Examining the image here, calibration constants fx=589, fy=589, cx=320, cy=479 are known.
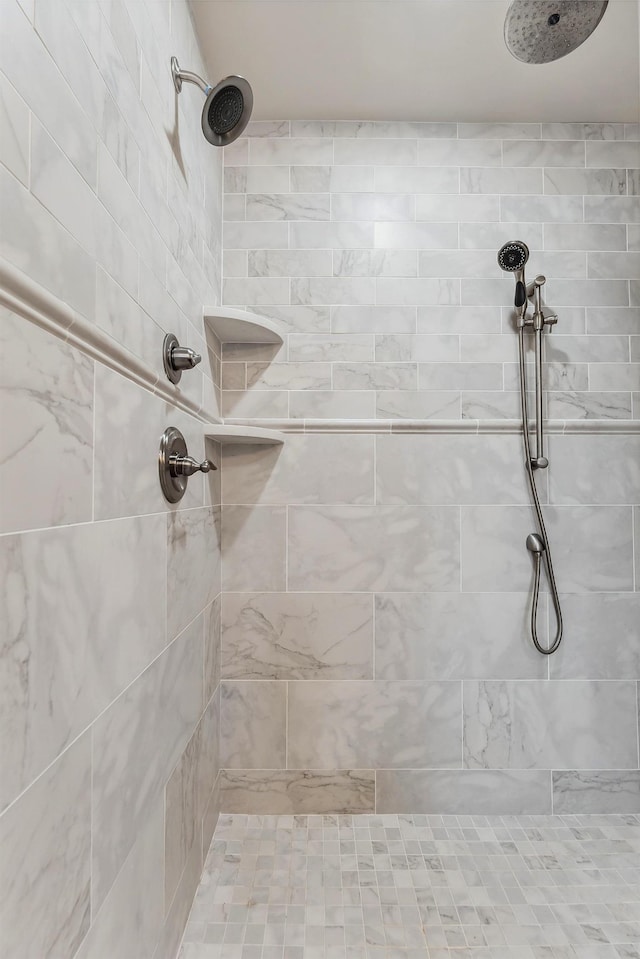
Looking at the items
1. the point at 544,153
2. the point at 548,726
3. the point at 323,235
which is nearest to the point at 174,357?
the point at 323,235

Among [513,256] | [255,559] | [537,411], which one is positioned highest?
[513,256]

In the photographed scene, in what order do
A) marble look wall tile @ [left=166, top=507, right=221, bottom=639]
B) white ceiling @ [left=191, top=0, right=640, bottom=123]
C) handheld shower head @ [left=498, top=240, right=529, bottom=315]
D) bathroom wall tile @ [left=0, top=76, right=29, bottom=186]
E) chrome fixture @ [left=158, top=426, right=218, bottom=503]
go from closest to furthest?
1. bathroom wall tile @ [left=0, top=76, right=29, bottom=186]
2. chrome fixture @ [left=158, top=426, right=218, bottom=503]
3. marble look wall tile @ [left=166, top=507, right=221, bottom=639]
4. white ceiling @ [left=191, top=0, right=640, bottom=123]
5. handheld shower head @ [left=498, top=240, right=529, bottom=315]

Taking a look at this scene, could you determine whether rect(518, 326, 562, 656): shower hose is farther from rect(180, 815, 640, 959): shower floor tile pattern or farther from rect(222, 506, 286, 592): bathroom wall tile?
rect(222, 506, 286, 592): bathroom wall tile

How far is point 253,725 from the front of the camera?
211cm

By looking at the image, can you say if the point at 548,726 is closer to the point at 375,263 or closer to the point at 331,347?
the point at 331,347

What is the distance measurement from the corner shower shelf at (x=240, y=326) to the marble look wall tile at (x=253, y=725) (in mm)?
1235

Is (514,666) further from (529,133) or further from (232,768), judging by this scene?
(529,133)

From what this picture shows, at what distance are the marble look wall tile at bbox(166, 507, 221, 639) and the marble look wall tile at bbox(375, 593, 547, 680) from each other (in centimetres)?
62

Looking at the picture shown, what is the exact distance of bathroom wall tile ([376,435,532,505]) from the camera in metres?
2.15

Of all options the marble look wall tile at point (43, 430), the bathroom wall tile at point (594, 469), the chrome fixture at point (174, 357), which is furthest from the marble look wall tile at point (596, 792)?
the marble look wall tile at point (43, 430)

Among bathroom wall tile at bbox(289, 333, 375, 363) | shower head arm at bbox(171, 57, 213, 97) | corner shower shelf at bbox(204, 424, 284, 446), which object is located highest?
shower head arm at bbox(171, 57, 213, 97)

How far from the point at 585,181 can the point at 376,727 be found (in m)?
2.15

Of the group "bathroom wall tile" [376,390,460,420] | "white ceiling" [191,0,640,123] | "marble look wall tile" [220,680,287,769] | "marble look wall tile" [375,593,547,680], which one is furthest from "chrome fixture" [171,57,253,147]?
"marble look wall tile" [220,680,287,769]

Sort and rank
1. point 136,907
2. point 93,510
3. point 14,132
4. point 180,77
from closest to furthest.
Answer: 1. point 14,132
2. point 93,510
3. point 136,907
4. point 180,77
